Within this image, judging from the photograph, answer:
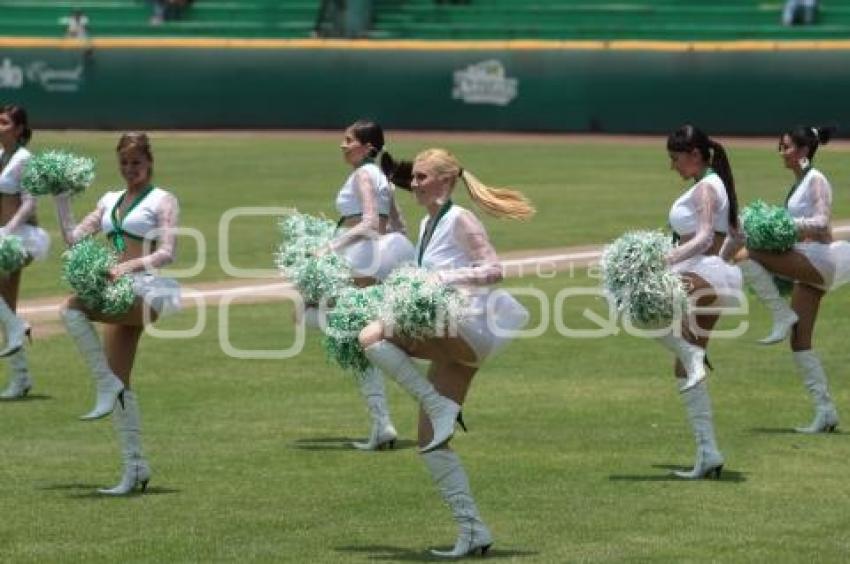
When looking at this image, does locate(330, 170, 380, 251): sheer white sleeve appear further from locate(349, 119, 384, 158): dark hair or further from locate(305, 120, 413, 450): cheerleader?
locate(349, 119, 384, 158): dark hair

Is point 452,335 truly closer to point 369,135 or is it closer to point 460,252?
point 460,252

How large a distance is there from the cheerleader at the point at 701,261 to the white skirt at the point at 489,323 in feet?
6.10

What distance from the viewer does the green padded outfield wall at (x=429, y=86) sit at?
34.4 m

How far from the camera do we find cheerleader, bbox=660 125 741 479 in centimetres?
1134

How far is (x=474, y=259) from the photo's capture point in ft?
31.6

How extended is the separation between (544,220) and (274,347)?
9.18m

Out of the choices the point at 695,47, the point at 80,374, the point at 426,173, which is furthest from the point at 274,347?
the point at 695,47

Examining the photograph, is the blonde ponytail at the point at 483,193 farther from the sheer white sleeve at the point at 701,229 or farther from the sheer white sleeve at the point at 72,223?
the sheer white sleeve at the point at 72,223

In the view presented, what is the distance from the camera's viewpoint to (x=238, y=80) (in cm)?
3838

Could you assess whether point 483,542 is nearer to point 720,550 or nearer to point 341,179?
point 720,550

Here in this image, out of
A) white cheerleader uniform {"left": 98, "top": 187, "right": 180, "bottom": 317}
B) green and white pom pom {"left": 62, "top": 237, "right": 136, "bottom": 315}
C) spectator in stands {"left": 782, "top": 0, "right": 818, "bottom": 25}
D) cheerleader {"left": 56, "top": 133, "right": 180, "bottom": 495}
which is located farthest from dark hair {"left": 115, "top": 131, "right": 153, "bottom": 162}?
spectator in stands {"left": 782, "top": 0, "right": 818, "bottom": 25}

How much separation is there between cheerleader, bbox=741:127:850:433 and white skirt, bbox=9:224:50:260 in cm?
537

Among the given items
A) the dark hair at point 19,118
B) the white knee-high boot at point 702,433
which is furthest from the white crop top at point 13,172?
the white knee-high boot at point 702,433

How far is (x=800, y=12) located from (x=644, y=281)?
27.9 metres
